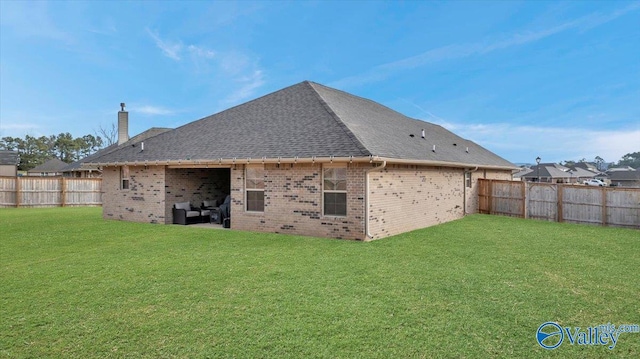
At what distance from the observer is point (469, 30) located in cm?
1828

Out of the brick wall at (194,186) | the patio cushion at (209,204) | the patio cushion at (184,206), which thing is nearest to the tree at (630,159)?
the brick wall at (194,186)

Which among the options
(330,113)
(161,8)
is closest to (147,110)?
(161,8)

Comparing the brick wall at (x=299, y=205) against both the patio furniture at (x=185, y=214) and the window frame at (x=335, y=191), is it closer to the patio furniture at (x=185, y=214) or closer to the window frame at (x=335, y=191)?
the window frame at (x=335, y=191)

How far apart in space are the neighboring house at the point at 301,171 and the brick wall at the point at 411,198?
0.11 feet

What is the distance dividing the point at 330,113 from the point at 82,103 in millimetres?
29499

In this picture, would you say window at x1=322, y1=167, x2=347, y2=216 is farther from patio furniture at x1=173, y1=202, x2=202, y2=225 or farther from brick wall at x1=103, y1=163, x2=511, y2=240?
patio furniture at x1=173, y1=202, x2=202, y2=225

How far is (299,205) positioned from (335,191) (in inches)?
48.7

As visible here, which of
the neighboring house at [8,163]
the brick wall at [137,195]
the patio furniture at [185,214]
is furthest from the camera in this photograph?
the neighboring house at [8,163]

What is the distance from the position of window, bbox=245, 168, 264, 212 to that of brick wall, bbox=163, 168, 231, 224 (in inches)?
147

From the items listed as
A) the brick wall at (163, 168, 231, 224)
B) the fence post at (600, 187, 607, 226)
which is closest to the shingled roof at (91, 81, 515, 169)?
the brick wall at (163, 168, 231, 224)

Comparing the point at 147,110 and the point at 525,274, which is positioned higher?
the point at 147,110

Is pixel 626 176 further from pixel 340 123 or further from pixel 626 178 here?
pixel 340 123

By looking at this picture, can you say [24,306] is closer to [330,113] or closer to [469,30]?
[330,113]

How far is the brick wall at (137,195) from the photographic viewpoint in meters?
13.6
